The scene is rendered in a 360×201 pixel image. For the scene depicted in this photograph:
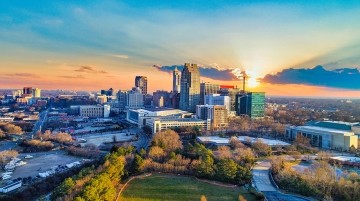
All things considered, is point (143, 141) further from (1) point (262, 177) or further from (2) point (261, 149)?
(1) point (262, 177)

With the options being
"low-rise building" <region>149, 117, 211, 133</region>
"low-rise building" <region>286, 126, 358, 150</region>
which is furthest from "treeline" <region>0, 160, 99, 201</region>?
"low-rise building" <region>286, 126, 358, 150</region>

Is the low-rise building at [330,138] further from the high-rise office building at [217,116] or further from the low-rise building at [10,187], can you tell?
the low-rise building at [10,187]

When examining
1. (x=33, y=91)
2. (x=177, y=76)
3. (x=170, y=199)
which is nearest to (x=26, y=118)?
(x=177, y=76)

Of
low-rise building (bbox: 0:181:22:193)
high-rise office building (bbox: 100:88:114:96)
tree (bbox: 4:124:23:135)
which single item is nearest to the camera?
low-rise building (bbox: 0:181:22:193)

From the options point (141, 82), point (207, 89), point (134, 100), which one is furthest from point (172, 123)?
point (141, 82)

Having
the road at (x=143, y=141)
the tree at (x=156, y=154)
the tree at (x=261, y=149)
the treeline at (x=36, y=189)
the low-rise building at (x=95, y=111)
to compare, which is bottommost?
the treeline at (x=36, y=189)

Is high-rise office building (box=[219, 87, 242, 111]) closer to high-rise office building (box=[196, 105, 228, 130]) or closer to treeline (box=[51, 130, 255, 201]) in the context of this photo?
high-rise office building (box=[196, 105, 228, 130])

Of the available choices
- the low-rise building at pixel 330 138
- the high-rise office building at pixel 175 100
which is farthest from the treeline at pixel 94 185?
the high-rise office building at pixel 175 100
